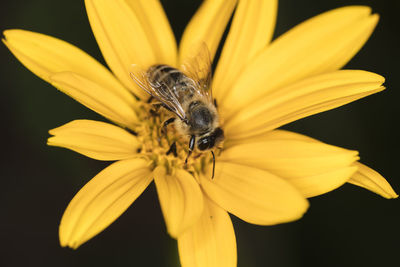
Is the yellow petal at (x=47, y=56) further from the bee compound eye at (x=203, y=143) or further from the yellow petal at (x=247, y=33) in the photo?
the yellow petal at (x=247, y=33)

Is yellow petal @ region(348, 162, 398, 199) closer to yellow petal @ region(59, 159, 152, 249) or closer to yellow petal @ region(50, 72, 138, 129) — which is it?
yellow petal @ region(59, 159, 152, 249)

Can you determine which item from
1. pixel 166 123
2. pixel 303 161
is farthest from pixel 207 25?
pixel 303 161

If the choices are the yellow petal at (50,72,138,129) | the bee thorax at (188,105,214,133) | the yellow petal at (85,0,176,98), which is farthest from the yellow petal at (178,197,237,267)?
the yellow petal at (85,0,176,98)

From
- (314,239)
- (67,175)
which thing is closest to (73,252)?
(67,175)

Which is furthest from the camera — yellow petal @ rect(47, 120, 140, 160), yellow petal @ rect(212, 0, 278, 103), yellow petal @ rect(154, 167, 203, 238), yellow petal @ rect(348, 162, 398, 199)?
yellow petal @ rect(212, 0, 278, 103)

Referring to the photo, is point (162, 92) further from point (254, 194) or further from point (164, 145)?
point (254, 194)
